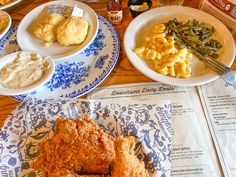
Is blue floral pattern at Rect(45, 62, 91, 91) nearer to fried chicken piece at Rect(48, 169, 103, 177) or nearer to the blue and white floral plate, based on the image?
the blue and white floral plate

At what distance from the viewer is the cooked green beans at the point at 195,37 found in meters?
0.99

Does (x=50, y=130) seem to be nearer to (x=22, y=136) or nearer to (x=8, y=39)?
(x=22, y=136)

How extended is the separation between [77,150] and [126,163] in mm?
125

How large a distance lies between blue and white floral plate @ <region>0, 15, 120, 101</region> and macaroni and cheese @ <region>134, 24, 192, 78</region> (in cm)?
10

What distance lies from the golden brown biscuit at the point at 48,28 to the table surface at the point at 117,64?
0.19m

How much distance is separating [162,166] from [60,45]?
22.1 inches

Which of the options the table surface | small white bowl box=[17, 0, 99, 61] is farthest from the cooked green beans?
small white bowl box=[17, 0, 99, 61]

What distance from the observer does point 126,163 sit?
674mm

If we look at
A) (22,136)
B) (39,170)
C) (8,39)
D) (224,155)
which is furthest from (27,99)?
(224,155)

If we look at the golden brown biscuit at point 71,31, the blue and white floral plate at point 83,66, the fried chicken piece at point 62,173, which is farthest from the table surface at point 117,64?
the fried chicken piece at point 62,173

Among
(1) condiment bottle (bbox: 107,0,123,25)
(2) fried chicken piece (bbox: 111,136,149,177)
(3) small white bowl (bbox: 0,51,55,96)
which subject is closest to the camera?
(2) fried chicken piece (bbox: 111,136,149,177)

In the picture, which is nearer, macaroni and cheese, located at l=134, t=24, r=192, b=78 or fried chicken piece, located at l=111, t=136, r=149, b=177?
fried chicken piece, located at l=111, t=136, r=149, b=177

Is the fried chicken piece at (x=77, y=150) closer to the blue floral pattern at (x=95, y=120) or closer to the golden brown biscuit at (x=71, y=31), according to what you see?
the blue floral pattern at (x=95, y=120)

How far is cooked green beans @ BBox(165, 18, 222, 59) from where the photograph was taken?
986mm
